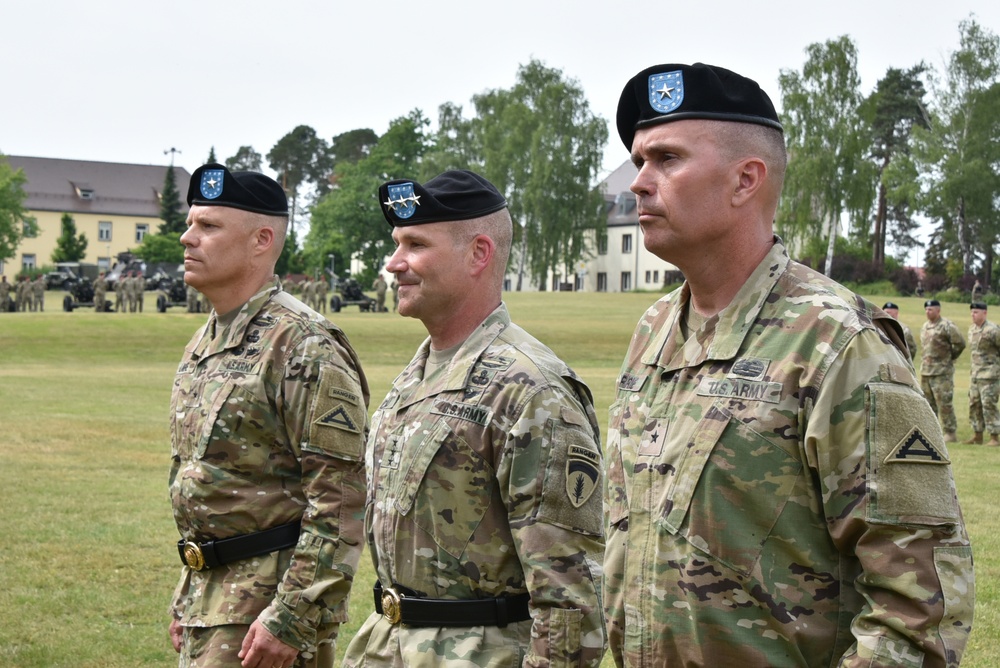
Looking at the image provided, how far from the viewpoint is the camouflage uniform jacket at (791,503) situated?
2213 millimetres

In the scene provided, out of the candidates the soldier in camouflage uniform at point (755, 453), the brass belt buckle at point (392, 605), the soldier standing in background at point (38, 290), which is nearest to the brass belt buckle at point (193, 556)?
the brass belt buckle at point (392, 605)

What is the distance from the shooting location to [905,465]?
88.4 inches

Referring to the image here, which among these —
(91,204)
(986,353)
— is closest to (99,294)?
(986,353)

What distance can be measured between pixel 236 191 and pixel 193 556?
4.92 ft

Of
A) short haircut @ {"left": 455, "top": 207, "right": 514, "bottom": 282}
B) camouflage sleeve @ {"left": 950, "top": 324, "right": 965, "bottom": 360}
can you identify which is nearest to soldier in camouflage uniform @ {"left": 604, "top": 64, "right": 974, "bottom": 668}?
short haircut @ {"left": 455, "top": 207, "right": 514, "bottom": 282}

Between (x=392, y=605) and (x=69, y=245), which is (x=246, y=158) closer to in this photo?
(x=69, y=245)

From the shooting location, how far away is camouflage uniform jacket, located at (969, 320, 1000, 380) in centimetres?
1781

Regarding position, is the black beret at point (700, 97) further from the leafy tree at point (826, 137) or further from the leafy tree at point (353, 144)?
the leafy tree at point (353, 144)

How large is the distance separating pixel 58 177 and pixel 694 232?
10781cm

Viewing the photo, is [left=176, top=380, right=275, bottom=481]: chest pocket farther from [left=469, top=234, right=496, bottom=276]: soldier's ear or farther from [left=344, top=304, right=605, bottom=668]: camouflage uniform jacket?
[left=469, top=234, right=496, bottom=276]: soldier's ear

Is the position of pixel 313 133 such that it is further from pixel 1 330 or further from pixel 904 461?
pixel 904 461

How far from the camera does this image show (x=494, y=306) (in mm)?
3689

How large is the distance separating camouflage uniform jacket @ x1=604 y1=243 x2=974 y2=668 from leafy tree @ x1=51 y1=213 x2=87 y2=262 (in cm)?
9420

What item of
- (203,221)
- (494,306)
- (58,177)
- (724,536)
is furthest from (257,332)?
(58,177)
